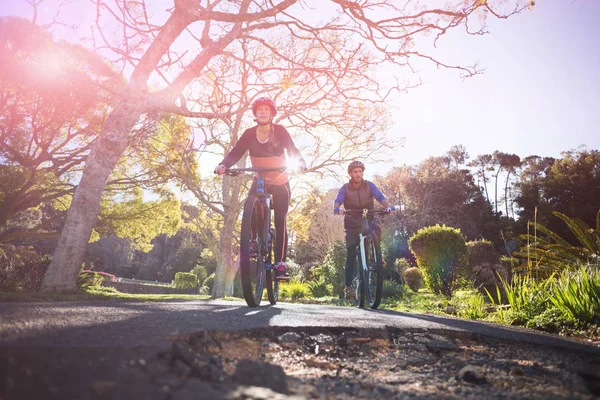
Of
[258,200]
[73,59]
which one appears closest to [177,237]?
[73,59]

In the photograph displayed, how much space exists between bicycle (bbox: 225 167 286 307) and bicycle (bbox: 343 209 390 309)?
1682mm

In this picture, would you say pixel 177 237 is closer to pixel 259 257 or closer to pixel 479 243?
pixel 479 243

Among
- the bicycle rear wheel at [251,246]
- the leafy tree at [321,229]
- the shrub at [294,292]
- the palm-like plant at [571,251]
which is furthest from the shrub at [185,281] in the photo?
the palm-like plant at [571,251]

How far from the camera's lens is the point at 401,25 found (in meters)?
7.60

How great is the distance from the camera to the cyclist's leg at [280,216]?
4.62 metres

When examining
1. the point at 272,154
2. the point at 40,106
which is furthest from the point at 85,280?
the point at 272,154

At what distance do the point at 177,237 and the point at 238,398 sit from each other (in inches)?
1858

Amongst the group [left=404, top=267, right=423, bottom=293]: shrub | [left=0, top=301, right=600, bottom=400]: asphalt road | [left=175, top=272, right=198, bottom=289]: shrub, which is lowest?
[left=175, top=272, right=198, bottom=289]: shrub

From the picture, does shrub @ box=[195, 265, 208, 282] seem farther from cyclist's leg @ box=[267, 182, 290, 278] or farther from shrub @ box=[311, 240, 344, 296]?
cyclist's leg @ box=[267, 182, 290, 278]

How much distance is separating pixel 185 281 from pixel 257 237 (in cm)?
2770

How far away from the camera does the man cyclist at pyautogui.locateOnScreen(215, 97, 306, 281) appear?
14.8 ft

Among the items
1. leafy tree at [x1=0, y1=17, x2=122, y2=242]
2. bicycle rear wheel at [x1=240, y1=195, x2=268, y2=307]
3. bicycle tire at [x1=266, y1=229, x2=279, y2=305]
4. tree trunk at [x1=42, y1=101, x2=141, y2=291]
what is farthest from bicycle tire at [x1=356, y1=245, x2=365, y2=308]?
leafy tree at [x1=0, y1=17, x2=122, y2=242]

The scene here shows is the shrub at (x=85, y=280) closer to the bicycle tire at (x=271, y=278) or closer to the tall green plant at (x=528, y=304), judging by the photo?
the bicycle tire at (x=271, y=278)

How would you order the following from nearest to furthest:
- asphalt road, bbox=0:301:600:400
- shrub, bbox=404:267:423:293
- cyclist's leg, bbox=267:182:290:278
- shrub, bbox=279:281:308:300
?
asphalt road, bbox=0:301:600:400
cyclist's leg, bbox=267:182:290:278
shrub, bbox=279:281:308:300
shrub, bbox=404:267:423:293
